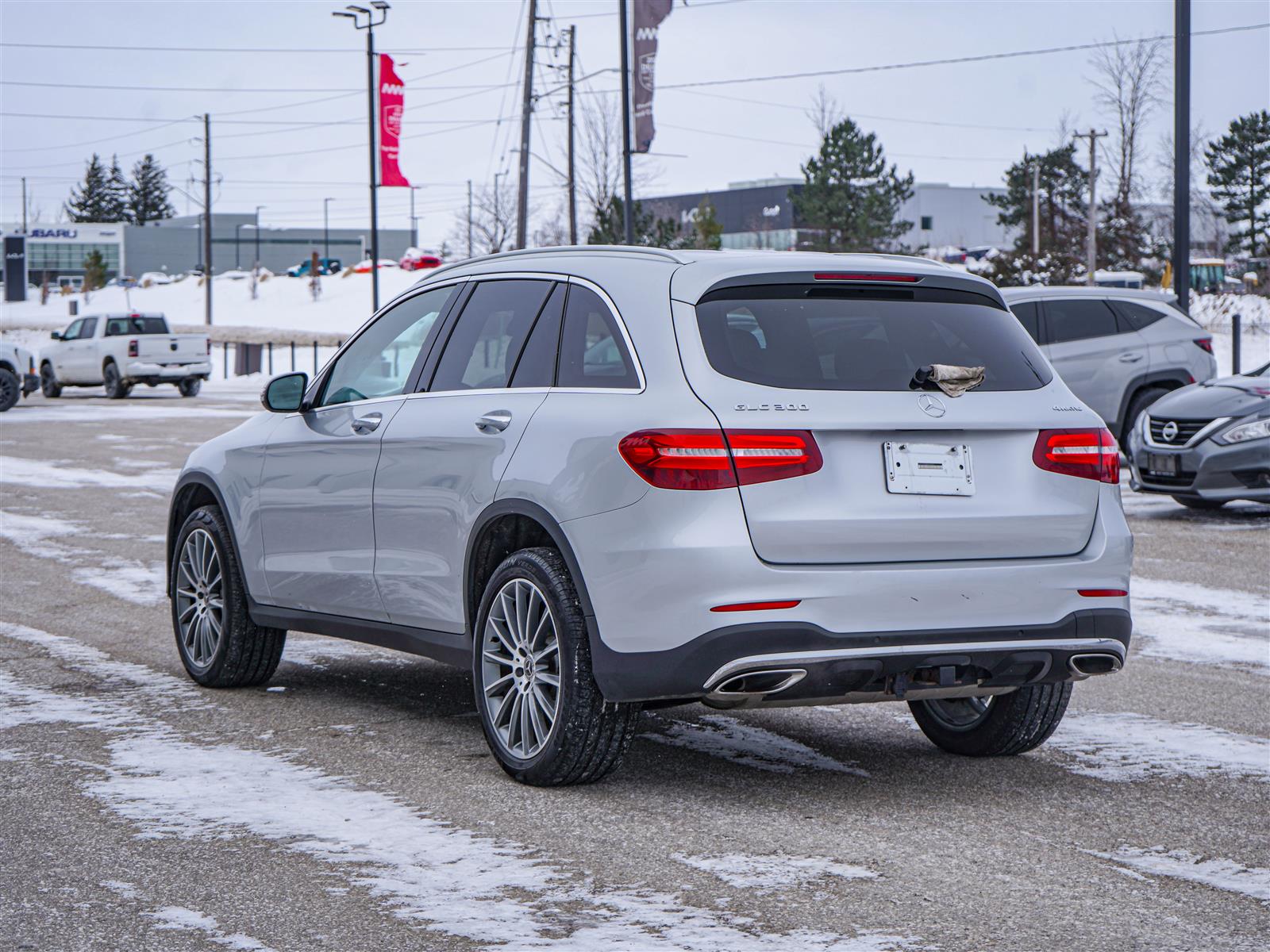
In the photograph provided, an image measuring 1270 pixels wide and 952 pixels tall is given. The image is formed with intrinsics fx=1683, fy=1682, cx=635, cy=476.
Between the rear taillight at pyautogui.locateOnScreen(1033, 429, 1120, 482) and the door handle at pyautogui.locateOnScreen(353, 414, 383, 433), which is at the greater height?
the door handle at pyautogui.locateOnScreen(353, 414, 383, 433)

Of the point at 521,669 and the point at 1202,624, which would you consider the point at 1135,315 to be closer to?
the point at 1202,624

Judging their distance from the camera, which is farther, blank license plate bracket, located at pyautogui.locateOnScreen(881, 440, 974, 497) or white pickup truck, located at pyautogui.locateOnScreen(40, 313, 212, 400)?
white pickup truck, located at pyautogui.locateOnScreen(40, 313, 212, 400)

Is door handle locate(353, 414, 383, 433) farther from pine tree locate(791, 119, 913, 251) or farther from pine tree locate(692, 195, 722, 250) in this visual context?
pine tree locate(791, 119, 913, 251)

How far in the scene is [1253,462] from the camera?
1377 centimetres

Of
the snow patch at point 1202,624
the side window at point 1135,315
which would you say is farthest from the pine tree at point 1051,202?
the snow patch at point 1202,624

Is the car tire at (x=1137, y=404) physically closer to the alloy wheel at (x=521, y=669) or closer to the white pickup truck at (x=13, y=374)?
the alloy wheel at (x=521, y=669)

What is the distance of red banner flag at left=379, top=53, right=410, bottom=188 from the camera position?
40.5 m

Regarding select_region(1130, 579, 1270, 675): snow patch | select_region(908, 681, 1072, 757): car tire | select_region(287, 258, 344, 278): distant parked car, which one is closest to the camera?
select_region(908, 681, 1072, 757): car tire

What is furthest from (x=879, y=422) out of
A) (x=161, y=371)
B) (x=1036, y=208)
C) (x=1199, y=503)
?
(x=1036, y=208)

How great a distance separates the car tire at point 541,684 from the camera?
521cm

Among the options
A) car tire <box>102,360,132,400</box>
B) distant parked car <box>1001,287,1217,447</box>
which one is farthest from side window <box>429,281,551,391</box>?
car tire <box>102,360,132,400</box>

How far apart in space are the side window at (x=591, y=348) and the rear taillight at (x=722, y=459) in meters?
0.35

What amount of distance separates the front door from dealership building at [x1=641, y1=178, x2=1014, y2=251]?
260 feet

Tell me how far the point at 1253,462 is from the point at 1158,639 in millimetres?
5546
